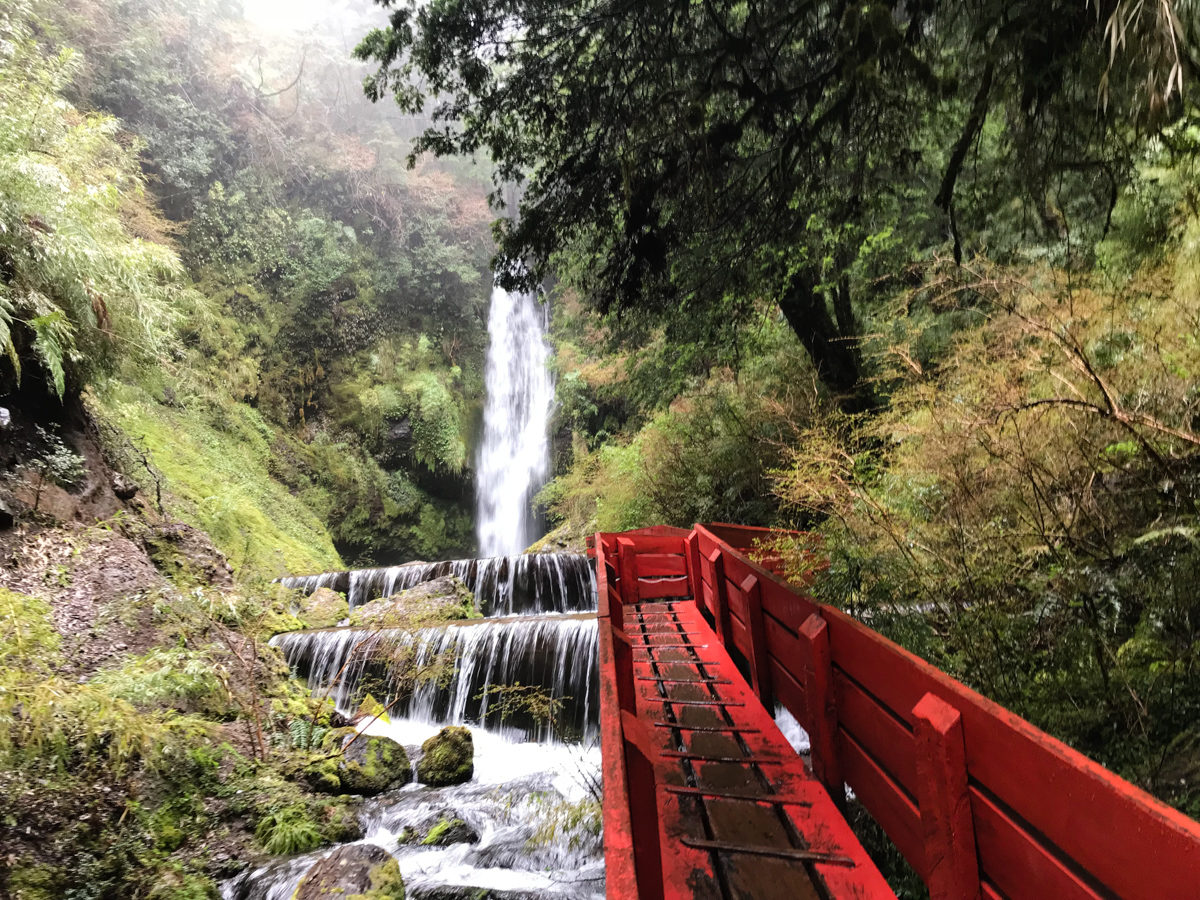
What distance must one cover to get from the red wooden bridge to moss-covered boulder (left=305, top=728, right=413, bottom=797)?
3.65 meters

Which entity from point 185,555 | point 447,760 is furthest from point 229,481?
point 447,760

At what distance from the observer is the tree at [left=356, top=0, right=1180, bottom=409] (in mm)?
3549

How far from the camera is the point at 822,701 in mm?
2877

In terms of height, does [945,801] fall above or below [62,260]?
below

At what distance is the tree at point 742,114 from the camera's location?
11.6 feet

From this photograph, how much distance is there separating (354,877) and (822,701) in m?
3.68

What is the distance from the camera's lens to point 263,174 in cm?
2095

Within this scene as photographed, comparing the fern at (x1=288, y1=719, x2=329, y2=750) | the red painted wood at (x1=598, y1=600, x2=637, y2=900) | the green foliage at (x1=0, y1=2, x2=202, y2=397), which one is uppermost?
the green foliage at (x1=0, y1=2, x2=202, y2=397)

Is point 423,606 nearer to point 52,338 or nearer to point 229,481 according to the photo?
point 52,338

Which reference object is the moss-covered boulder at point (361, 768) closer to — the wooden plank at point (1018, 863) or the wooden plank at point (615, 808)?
the wooden plank at point (615, 808)

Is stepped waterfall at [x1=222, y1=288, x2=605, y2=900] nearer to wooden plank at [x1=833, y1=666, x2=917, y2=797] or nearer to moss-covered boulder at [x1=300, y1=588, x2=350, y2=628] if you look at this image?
moss-covered boulder at [x1=300, y1=588, x2=350, y2=628]

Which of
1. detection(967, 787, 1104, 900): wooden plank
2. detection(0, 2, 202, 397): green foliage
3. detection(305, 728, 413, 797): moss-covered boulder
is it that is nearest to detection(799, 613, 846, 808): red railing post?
detection(967, 787, 1104, 900): wooden plank

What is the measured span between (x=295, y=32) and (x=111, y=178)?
19.5 metres

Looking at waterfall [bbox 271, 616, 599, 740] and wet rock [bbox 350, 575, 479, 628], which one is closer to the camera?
waterfall [bbox 271, 616, 599, 740]
